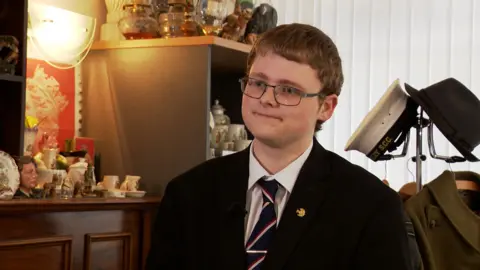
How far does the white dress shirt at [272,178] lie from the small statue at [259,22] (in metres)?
1.87

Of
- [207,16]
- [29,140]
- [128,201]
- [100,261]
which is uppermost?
[207,16]

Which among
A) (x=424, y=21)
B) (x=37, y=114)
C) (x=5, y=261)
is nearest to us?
(x=5, y=261)

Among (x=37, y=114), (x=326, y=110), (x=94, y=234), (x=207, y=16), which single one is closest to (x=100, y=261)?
(x=94, y=234)

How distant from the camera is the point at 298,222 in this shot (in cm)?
158

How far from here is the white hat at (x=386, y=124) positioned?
9.68 ft

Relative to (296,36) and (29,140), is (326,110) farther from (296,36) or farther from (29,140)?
(29,140)

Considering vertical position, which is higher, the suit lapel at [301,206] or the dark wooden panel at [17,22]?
the dark wooden panel at [17,22]

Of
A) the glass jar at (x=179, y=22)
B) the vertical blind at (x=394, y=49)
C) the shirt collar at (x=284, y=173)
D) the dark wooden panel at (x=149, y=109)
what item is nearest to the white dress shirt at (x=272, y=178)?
the shirt collar at (x=284, y=173)

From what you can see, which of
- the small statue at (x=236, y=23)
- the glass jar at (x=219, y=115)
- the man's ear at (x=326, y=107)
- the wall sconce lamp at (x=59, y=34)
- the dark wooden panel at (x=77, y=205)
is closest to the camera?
the man's ear at (x=326, y=107)

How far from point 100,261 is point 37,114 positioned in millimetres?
716

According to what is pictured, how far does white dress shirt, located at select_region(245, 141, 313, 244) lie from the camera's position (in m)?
1.64

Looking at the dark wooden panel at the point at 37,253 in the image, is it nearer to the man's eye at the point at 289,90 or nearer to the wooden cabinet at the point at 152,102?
the wooden cabinet at the point at 152,102

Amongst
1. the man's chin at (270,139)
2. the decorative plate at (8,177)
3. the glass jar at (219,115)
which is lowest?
the decorative plate at (8,177)

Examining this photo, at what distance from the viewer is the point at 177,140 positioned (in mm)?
3203
